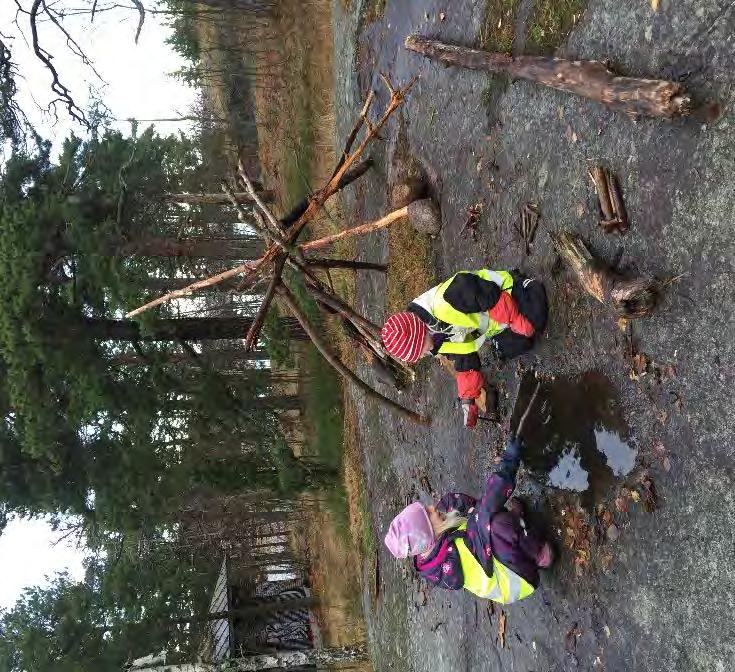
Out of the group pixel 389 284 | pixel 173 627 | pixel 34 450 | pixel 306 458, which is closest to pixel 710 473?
pixel 389 284

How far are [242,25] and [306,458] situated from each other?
1087 cm

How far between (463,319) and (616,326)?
1.17 m

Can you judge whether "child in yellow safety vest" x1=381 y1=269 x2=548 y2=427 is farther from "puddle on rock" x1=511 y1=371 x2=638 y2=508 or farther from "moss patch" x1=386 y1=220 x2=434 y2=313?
"moss patch" x1=386 y1=220 x2=434 y2=313

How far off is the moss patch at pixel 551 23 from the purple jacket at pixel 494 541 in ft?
10.2

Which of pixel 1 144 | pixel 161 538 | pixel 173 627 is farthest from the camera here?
pixel 161 538

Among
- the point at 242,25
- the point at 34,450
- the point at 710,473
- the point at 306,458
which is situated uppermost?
the point at 242,25

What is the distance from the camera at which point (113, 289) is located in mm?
9125

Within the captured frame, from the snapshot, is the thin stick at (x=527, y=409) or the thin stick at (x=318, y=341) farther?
the thin stick at (x=318, y=341)

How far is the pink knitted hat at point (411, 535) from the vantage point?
4.69m

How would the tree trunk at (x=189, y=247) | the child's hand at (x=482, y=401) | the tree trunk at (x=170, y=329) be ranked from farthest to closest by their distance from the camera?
the tree trunk at (x=170, y=329) → the tree trunk at (x=189, y=247) → the child's hand at (x=482, y=401)

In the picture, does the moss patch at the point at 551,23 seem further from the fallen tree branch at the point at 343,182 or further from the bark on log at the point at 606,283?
the fallen tree branch at the point at 343,182

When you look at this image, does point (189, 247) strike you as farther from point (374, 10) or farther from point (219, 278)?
point (219, 278)

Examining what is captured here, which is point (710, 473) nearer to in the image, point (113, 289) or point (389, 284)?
point (389, 284)

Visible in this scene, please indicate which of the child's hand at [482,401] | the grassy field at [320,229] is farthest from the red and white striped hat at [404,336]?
the grassy field at [320,229]
